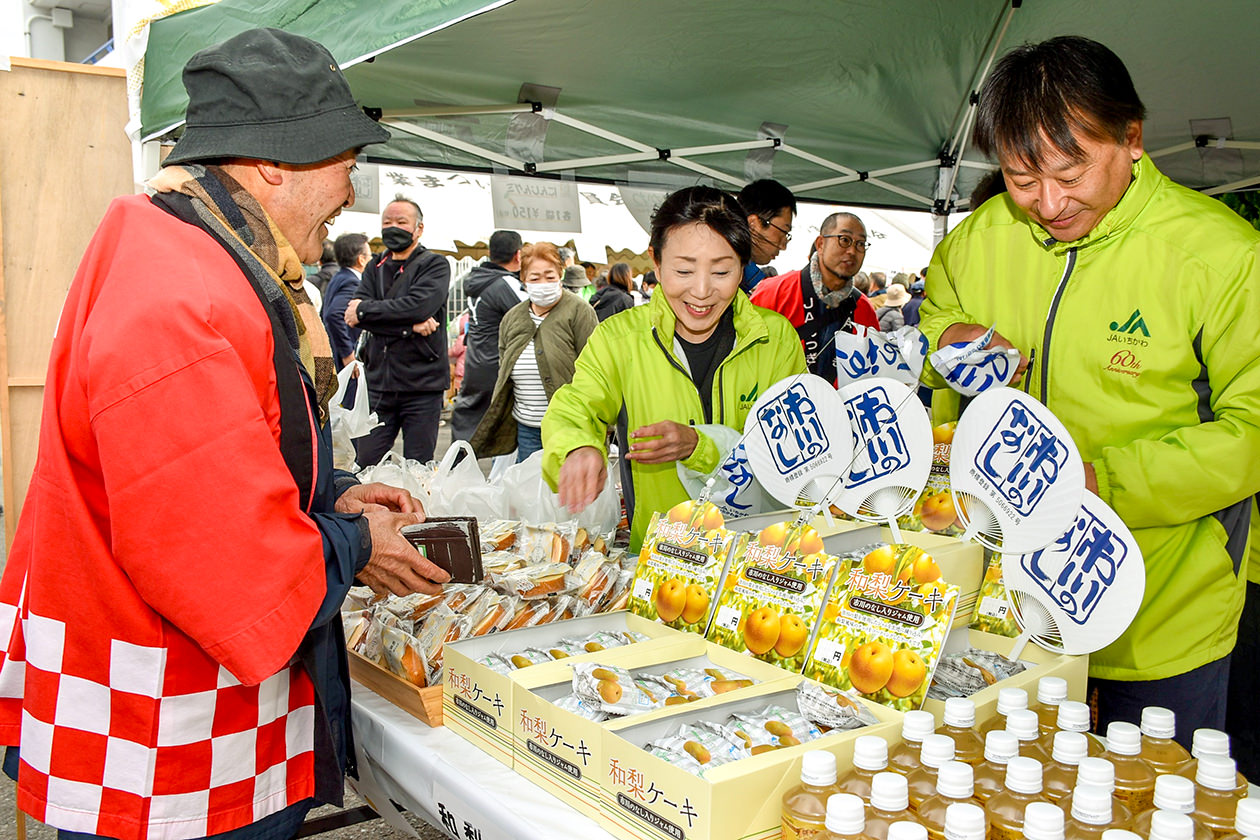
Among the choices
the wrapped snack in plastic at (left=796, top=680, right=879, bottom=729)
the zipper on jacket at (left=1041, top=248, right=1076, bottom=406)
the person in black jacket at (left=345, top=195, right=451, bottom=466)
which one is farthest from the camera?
the person in black jacket at (left=345, top=195, right=451, bottom=466)

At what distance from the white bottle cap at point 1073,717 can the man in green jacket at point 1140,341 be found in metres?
0.43

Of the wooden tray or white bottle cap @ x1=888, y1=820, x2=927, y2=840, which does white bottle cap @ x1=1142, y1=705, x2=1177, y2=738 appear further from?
the wooden tray

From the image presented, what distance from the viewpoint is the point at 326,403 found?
156 cm

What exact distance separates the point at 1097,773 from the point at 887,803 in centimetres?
23

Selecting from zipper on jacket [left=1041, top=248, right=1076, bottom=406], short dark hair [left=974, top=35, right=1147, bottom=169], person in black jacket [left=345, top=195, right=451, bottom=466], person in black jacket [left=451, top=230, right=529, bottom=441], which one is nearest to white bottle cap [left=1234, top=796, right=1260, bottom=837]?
zipper on jacket [left=1041, top=248, right=1076, bottom=406]

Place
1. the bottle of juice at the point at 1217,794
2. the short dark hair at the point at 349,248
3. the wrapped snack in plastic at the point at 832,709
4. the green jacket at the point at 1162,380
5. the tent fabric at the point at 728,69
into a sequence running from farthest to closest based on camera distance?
the short dark hair at the point at 349,248 → the tent fabric at the point at 728,69 → the green jacket at the point at 1162,380 → the wrapped snack in plastic at the point at 832,709 → the bottle of juice at the point at 1217,794

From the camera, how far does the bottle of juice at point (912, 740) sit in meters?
1.20

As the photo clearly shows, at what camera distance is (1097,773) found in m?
1.03

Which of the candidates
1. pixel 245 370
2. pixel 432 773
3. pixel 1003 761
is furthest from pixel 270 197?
pixel 1003 761

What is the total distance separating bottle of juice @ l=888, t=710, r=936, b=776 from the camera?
120cm

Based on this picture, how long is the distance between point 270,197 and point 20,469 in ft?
9.30

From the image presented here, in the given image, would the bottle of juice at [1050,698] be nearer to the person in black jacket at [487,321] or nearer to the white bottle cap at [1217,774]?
the white bottle cap at [1217,774]

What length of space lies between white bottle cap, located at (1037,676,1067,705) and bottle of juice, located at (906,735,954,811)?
28cm

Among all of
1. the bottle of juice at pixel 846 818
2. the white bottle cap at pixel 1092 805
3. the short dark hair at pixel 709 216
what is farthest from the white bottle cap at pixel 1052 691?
the short dark hair at pixel 709 216
